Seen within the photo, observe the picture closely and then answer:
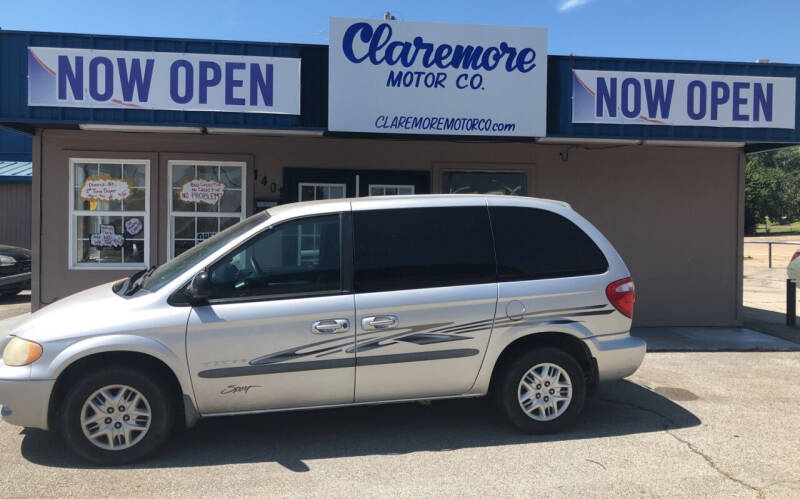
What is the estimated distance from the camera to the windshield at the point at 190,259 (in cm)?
474

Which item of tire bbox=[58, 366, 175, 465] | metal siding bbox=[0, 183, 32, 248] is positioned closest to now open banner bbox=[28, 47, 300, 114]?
tire bbox=[58, 366, 175, 465]

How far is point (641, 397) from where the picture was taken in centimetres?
617

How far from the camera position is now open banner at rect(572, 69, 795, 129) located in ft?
28.2

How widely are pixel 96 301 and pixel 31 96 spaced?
4.60 meters

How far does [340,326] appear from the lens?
4613 millimetres

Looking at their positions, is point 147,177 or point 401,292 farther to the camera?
point 147,177

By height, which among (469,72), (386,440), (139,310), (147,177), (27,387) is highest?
(469,72)

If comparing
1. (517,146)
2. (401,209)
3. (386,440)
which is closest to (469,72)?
(517,146)

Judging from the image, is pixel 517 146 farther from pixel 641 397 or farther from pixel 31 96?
pixel 31 96

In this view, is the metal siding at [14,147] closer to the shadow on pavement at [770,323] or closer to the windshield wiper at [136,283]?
the windshield wiper at [136,283]

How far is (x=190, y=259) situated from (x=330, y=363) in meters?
1.42

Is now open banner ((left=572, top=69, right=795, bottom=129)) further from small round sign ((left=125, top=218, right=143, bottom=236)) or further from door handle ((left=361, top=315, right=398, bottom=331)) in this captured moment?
small round sign ((left=125, top=218, right=143, bottom=236))

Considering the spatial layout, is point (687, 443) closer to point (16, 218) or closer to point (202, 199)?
point (202, 199)

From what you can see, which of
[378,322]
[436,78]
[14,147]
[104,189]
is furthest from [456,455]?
[14,147]
